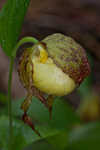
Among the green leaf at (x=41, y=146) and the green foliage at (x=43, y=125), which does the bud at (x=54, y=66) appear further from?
the green leaf at (x=41, y=146)

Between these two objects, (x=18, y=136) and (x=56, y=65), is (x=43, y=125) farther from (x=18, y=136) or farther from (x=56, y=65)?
(x=56, y=65)

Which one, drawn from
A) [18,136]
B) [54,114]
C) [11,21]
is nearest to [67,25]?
[54,114]

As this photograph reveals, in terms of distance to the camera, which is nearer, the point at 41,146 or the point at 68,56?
the point at 68,56

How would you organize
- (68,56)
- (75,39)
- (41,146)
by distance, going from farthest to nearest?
1. (75,39)
2. (41,146)
3. (68,56)

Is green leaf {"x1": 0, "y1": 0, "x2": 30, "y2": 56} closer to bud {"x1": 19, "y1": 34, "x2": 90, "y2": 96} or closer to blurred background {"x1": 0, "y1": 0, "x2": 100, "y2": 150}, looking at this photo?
bud {"x1": 19, "y1": 34, "x2": 90, "y2": 96}

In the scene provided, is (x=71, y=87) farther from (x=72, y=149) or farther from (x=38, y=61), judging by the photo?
(x=72, y=149)
